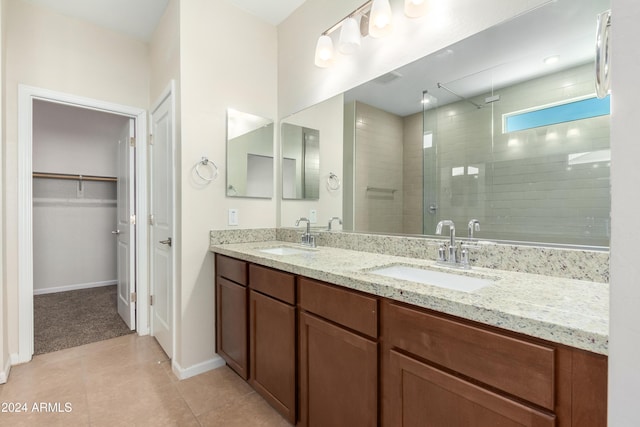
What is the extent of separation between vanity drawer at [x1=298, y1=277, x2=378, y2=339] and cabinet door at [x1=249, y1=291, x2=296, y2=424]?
141mm

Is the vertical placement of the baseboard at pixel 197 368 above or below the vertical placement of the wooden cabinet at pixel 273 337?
below

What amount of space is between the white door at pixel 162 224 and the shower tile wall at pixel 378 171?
132cm

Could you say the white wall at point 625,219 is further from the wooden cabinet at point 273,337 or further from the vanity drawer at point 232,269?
the vanity drawer at point 232,269

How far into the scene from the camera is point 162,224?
234 centimetres

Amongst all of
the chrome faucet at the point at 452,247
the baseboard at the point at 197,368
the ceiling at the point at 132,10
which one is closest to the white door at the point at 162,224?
the baseboard at the point at 197,368

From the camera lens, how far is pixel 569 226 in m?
1.11

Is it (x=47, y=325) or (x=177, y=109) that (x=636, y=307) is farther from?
(x=47, y=325)

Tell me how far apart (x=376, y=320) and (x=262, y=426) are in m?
1.01

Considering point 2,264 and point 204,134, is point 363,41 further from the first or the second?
point 2,264

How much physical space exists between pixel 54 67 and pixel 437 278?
311 centimetres

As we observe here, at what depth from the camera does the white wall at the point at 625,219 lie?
40 centimetres

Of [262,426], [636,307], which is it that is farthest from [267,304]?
[636,307]

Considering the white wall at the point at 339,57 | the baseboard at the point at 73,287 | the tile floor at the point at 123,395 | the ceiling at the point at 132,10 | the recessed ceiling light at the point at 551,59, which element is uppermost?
the ceiling at the point at 132,10

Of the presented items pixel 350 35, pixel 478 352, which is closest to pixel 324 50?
pixel 350 35
